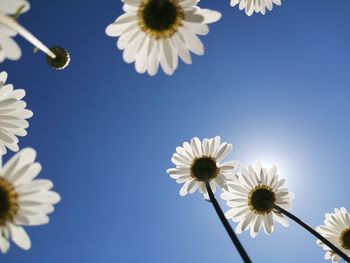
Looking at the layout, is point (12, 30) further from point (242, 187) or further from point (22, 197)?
point (242, 187)

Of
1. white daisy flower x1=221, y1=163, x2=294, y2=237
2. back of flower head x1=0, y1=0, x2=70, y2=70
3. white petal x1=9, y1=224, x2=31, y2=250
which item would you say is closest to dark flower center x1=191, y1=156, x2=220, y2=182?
white daisy flower x1=221, y1=163, x2=294, y2=237

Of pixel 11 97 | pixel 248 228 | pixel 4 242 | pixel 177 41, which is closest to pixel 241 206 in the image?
pixel 248 228

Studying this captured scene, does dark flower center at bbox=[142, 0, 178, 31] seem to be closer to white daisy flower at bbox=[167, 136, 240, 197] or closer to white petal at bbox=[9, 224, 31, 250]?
white petal at bbox=[9, 224, 31, 250]

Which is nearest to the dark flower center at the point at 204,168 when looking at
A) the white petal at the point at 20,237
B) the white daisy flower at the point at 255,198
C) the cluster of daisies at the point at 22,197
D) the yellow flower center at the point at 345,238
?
the white daisy flower at the point at 255,198

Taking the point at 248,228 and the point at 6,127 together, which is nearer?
Answer: the point at 6,127

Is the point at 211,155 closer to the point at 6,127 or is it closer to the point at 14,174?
the point at 6,127

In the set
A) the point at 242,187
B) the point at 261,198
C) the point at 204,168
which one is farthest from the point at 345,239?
the point at 204,168
